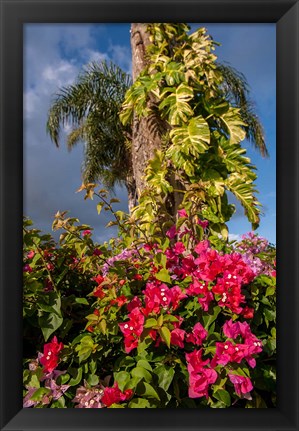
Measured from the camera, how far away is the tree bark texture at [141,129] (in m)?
3.18

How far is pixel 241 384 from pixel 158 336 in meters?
0.25

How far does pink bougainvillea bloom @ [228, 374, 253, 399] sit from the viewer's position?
1.11m

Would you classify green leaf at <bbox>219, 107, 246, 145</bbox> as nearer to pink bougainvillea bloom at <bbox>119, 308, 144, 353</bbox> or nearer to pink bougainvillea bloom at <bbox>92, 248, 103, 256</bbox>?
pink bougainvillea bloom at <bbox>92, 248, 103, 256</bbox>

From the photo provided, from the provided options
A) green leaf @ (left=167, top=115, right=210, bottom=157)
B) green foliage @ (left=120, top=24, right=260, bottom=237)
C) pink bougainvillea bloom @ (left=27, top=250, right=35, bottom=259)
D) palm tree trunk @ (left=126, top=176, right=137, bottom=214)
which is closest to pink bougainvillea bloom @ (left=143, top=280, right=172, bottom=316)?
pink bougainvillea bloom @ (left=27, top=250, right=35, bottom=259)

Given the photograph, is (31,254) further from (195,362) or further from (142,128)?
(142,128)

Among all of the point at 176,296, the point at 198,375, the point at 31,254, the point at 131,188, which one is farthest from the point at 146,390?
the point at 131,188

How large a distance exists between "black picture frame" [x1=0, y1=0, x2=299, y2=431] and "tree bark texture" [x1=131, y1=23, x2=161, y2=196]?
6.69 feet

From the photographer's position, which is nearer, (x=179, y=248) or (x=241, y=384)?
(x=241, y=384)
